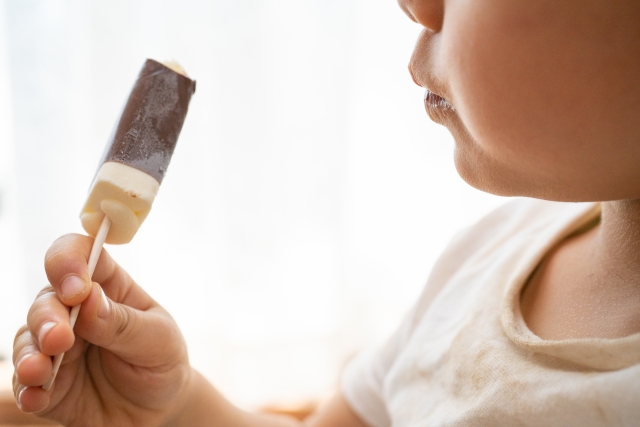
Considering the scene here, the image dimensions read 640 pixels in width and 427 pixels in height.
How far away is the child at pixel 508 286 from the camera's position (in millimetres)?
537

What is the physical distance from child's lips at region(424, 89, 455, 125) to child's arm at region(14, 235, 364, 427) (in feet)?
1.42

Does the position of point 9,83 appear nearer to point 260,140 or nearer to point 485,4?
point 260,140

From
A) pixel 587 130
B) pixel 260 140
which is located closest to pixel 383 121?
pixel 260 140

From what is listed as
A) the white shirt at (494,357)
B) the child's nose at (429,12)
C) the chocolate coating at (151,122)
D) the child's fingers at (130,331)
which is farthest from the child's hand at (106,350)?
the child's nose at (429,12)

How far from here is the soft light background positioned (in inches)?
62.4

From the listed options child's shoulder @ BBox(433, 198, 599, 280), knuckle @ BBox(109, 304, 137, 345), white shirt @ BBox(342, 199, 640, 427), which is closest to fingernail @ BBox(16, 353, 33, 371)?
knuckle @ BBox(109, 304, 137, 345)

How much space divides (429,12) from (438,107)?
0.11m

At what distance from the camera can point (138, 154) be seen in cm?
62

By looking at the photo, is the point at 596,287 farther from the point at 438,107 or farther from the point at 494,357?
the point at 438,107

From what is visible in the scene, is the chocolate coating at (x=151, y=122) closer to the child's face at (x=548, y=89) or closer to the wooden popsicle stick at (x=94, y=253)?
the wooden popsicle stick at (x=94, y=253)

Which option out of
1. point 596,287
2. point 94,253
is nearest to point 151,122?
point 94,253

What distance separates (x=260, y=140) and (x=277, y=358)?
734 mm

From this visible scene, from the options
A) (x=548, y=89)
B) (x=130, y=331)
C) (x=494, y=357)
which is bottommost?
(x=494, y=357)

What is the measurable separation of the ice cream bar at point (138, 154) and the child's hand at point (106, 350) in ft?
0.17
